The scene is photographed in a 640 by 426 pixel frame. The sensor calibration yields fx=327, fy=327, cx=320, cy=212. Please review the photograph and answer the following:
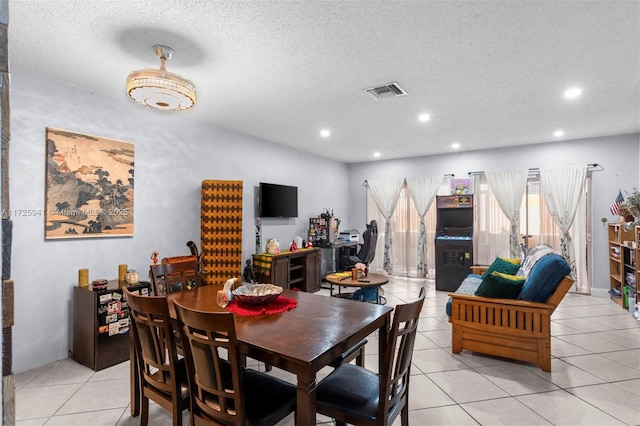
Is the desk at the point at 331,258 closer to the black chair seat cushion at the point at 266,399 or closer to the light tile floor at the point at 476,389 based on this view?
the light tile floor at the point at 476,389

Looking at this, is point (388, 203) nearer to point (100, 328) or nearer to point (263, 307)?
point (263, 307)

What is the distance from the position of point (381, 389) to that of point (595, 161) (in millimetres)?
5897

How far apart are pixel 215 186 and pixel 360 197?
13.6 ft

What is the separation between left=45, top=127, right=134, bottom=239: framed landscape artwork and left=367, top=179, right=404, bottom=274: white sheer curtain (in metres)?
5.06

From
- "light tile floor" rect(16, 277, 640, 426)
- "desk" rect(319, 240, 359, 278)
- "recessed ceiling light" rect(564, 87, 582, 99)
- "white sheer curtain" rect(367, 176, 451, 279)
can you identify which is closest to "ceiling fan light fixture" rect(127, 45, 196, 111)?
"light tile floor" rect(16, 277, 640, 426)

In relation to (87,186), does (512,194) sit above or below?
above

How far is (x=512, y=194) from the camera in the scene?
19.6ft

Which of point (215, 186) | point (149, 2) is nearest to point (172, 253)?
point (215, 186)

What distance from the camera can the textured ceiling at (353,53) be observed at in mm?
2064

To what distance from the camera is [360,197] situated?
25.5 feet

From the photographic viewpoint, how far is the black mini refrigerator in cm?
589

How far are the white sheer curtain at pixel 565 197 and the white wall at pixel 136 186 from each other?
4757mm

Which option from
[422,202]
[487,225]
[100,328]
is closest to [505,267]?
[487,225]

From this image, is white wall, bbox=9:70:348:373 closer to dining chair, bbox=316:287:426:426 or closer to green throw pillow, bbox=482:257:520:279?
dining chair, bbox=316:287:426:426
